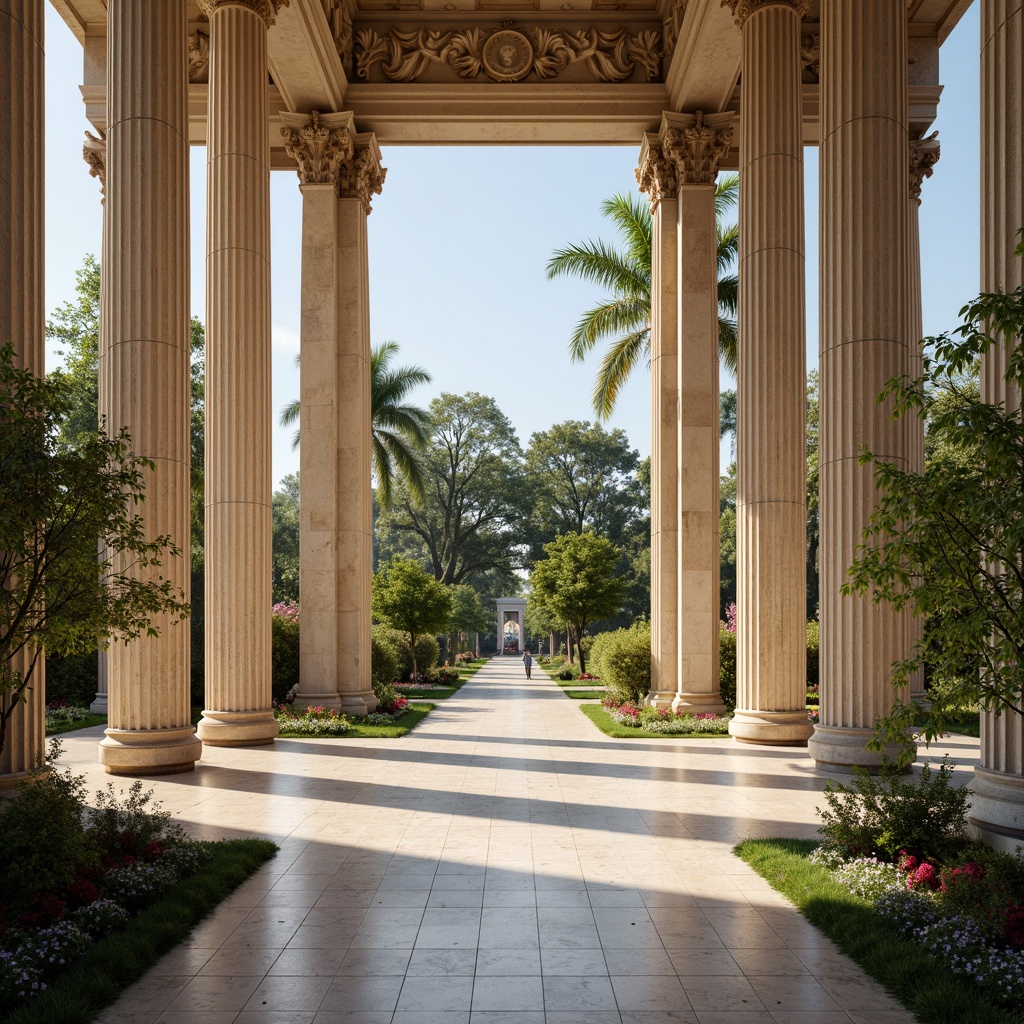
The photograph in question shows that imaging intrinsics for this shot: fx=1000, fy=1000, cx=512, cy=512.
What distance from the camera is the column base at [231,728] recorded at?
60.0ft

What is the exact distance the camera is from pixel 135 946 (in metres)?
7.17

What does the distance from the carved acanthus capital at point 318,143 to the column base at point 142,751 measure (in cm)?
1532

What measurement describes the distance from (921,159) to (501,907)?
949 inches

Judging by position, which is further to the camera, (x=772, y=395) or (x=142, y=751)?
(x=772, y=395)

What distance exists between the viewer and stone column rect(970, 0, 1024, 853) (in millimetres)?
8461

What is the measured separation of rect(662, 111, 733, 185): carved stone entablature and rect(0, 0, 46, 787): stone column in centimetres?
1726

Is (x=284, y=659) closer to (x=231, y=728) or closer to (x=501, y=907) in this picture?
(x=231, y=728)

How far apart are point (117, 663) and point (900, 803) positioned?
10.7 m

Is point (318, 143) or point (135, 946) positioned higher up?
point (318, 143)

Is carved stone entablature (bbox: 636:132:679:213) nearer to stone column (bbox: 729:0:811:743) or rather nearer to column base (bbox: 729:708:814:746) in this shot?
stone column (bbox: 729:0:811:743)

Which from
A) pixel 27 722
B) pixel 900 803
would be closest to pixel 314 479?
pixel 27 722

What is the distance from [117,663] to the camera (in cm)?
1447

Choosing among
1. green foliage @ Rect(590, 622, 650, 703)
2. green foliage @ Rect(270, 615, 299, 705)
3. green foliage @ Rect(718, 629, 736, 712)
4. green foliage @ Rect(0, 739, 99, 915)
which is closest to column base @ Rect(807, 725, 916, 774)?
green foliage @ Rect(0, 739, 99, 915)

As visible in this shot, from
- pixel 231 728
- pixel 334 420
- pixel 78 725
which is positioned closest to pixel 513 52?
pixel 334 420
